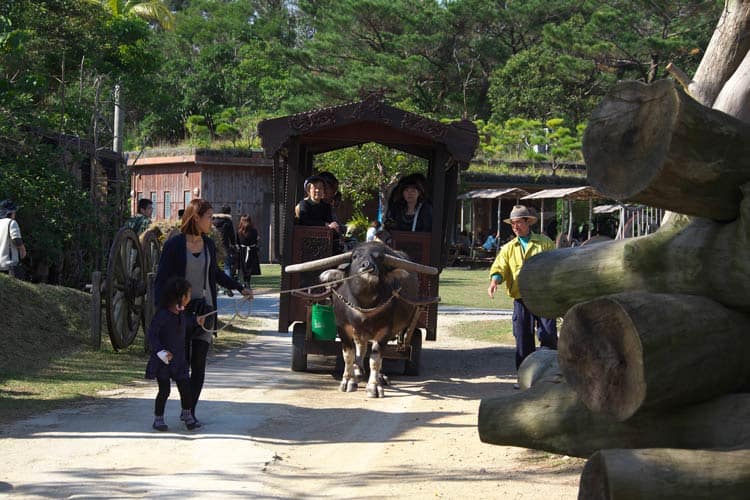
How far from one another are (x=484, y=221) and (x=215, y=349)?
2878cm

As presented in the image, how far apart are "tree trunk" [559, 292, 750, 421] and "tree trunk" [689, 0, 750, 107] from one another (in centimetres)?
161

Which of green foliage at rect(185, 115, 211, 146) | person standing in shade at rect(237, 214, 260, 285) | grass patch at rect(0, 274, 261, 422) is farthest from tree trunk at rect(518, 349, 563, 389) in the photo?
green foliage at rect(185, 115, 211, 146)

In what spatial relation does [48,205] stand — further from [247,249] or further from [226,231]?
[247,249]

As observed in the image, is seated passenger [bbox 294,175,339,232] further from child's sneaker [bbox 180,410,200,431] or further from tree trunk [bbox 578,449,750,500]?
tree trunk [bbox 578,449,750,500]

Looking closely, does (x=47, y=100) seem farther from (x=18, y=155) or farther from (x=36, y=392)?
(x=36, y=392)

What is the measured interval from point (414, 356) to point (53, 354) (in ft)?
13.9

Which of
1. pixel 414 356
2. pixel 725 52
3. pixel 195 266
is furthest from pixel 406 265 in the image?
pixel 725 52

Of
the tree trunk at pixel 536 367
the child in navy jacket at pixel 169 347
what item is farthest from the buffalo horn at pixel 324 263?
the tree trunk at pixel 536 367

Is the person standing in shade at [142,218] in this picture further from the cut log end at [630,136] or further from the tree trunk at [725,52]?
the cut log end at [630,136]

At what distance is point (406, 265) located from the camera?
11.4 metres

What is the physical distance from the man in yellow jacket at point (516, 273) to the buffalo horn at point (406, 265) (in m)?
0.75

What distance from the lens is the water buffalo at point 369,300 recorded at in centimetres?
1111

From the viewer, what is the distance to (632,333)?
15.2 feet

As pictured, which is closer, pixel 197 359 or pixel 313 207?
pixel 197 359
